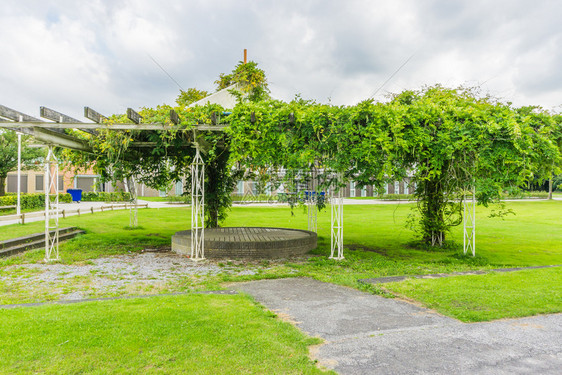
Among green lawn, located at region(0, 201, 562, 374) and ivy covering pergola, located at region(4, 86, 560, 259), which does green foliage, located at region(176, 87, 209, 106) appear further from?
ivy covering pergola, located at region(4, 86, 560, 259)

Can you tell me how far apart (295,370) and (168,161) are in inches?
414

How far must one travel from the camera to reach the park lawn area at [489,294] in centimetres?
505

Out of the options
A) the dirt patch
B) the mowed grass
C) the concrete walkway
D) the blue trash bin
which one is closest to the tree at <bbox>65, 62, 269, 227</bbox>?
the mowed grass

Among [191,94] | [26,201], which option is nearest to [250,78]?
[191,94]

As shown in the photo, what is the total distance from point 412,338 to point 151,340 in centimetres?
274

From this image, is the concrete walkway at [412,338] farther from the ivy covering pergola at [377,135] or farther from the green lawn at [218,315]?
the ivy covering pergola at [377,135]

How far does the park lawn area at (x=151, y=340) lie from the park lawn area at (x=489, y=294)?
234cm

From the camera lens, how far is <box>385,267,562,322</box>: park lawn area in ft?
16.6

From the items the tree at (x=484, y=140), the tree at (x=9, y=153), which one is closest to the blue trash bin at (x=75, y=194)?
the tree at (x=9, y=153)

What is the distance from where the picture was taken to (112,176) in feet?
38.6

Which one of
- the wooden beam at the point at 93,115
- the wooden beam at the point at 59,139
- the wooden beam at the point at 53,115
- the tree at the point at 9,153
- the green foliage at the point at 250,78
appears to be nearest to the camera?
the wooden beam at the point at 53,115

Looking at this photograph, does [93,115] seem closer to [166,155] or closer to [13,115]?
[13,115]

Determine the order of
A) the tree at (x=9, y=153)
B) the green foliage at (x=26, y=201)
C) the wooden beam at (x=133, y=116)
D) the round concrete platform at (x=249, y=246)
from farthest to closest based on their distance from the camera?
the tree at (x=9, y=153) < the green foliage at (x=26, y=201) < the round concrete platform at (x=249, y=246) < the wooden beam at (x=133, y=116)

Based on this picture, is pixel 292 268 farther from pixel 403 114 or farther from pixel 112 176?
pixel 112 176
